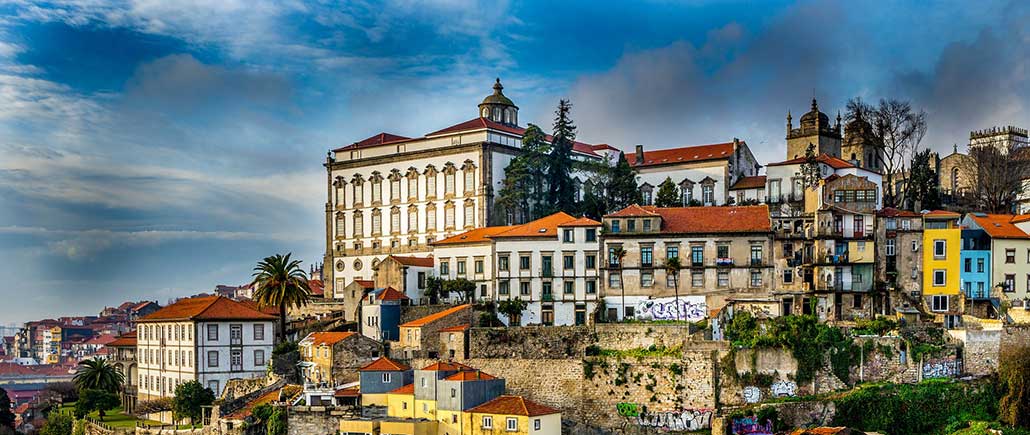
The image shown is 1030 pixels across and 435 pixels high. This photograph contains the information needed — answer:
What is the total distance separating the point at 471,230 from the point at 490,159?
5.88 metres

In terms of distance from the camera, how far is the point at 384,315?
56031 mm

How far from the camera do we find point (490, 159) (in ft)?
221

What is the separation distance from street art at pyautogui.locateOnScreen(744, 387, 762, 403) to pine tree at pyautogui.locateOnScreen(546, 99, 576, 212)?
73.8 feet

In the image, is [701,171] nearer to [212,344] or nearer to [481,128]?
[481,128]

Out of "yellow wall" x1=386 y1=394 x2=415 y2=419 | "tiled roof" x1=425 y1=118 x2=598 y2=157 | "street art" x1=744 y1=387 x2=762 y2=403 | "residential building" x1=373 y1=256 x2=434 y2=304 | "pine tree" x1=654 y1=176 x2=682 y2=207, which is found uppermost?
"tiled roof" x1=425 y1=118 x2=598 y2=157

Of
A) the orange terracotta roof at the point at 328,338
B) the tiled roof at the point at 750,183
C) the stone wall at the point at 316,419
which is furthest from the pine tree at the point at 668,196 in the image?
the stone wall at the point at 316,419

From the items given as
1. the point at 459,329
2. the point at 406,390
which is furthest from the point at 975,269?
the point at 406,390

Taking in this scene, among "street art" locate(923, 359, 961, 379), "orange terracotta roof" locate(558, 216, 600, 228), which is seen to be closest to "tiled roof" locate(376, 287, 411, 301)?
"orange terracotta roof" locate(558, 216, 600, 228)

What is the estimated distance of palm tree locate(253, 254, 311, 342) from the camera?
5866 cm

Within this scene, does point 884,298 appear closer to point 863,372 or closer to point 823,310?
point 823,310

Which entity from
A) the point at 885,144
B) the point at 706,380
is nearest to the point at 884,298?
the point at 706,380

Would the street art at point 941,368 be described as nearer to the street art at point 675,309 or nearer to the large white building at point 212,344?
the street art at point 675,309

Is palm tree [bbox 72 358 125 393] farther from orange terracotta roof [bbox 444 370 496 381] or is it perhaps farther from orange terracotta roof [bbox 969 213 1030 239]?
orange terracotta roof [bbox 969 213 1030 239]

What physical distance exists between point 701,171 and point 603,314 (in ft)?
68.2
